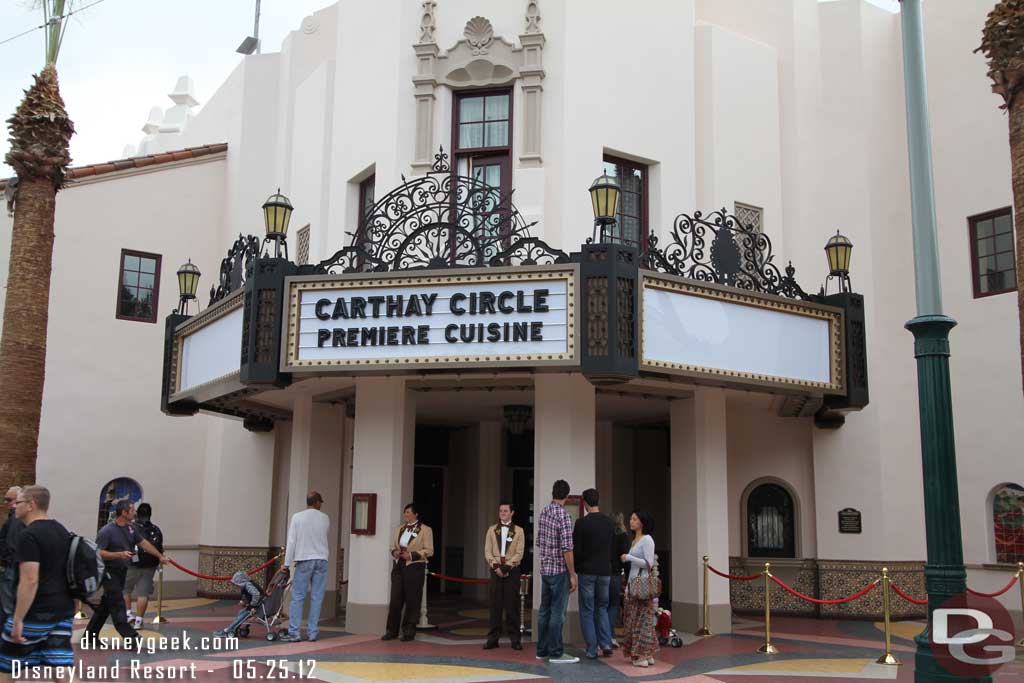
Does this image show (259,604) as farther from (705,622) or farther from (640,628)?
(705,622)

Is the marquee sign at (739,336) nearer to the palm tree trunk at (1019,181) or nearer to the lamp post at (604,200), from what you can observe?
the lamp post at (604,200)

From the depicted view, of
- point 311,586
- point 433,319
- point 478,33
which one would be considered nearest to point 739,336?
point 433,319

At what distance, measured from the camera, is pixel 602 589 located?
11227 millimetres

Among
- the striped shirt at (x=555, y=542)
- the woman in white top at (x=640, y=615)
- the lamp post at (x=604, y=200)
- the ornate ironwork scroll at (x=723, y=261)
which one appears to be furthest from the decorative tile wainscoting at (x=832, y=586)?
the lamp post at (x=604, y=200)

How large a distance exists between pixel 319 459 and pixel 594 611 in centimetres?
622

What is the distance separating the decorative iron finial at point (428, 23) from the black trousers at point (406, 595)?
26.6 ft

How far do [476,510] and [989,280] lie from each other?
412 inches

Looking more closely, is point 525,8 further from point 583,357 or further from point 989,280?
point 989,280

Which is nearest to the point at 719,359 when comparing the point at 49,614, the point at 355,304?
the point at 355,304

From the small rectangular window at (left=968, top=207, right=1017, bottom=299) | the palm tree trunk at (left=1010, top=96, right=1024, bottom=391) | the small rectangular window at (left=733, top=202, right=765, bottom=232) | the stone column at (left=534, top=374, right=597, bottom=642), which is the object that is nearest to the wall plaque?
the small rectangular window at (left=968, top=207, right=1017, bottom=299)

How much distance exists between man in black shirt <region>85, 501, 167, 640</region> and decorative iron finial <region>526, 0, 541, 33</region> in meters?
9.01

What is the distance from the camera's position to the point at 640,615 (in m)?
11.1

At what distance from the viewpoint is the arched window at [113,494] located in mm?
18297

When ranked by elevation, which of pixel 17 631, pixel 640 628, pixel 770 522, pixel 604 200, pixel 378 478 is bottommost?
pixel 640 628
